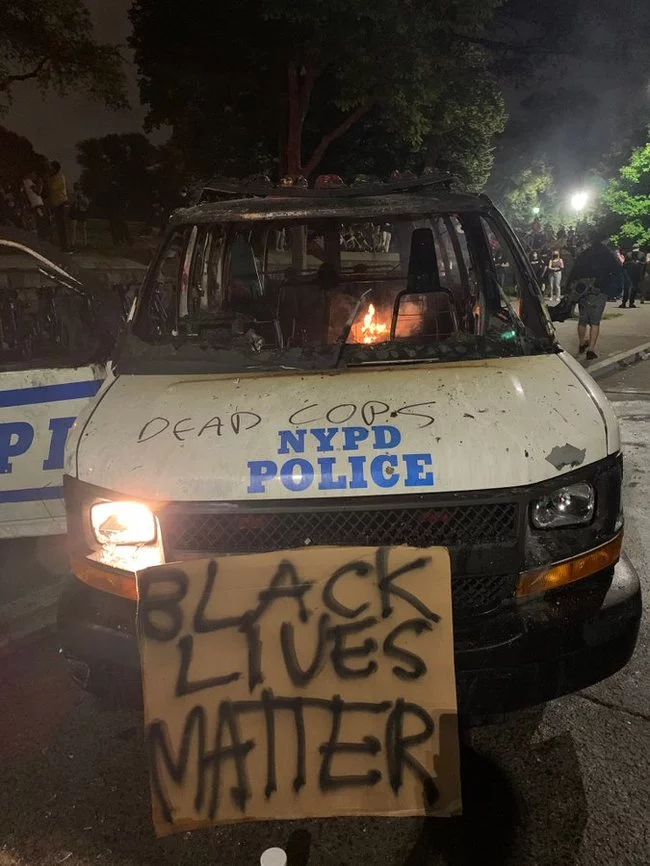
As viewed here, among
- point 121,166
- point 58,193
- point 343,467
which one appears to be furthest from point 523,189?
point 343,467

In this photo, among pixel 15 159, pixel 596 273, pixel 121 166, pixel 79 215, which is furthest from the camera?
pixel 121 166

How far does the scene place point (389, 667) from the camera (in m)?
2.15

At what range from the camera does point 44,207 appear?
1517 centimetres

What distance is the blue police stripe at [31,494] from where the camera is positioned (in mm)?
4000

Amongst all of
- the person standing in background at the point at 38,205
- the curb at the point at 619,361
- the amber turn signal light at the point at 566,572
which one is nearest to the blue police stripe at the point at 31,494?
the amber turn signal light at the point at 566,572

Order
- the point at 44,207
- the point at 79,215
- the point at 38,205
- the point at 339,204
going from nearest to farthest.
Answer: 1. the point at 339,204
2. the point at 38,205
3. the point at 44,207
4. the point at 79,215

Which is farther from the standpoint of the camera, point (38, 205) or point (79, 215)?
point (79, 215)

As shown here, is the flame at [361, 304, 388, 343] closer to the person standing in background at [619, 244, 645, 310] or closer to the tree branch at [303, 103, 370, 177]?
the person standing in background at [619, 244, 645, 310]

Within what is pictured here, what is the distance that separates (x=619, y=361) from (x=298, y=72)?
41.6ft

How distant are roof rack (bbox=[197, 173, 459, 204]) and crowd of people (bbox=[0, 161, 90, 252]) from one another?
38.8ft

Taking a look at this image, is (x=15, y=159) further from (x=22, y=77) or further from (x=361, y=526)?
(x=361, y=526)

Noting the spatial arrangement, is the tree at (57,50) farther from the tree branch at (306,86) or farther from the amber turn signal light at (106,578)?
the amber turn signal light at (106,578)

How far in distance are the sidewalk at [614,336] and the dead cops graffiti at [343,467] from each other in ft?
27.8

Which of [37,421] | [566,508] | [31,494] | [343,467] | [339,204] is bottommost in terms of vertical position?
[31,494]
